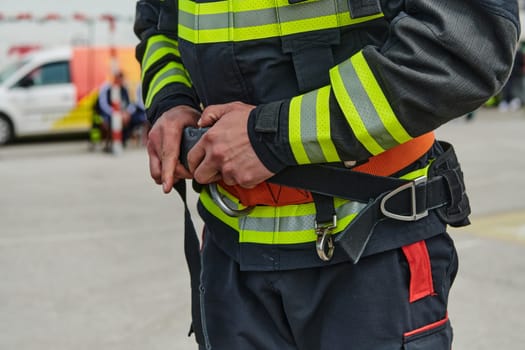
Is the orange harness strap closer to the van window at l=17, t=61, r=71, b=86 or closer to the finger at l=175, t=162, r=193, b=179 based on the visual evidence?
the finger at l=175, t=162, r=193, b=179

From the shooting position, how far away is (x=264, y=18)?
1517 millimetres

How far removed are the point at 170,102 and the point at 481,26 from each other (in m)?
0.78

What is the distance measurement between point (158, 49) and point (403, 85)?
78cm

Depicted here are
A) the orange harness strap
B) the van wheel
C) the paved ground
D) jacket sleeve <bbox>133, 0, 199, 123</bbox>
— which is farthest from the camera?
the van wheel

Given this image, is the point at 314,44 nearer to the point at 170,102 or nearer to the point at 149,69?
the point at 170,102

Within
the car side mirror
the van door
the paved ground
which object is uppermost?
the paved ground

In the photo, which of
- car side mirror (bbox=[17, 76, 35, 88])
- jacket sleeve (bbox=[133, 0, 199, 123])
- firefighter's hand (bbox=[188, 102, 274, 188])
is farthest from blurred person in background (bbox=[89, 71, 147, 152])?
firefighter's hand (bbox=[188, 102, 274, 188])

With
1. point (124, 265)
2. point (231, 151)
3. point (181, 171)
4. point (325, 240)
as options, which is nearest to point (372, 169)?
point (325, 240)

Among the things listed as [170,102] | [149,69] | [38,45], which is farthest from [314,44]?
[38,45]

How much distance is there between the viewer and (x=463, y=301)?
4.30 m

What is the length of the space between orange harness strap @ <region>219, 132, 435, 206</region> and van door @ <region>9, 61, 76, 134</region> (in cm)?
1242

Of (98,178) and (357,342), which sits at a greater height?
(357,342)

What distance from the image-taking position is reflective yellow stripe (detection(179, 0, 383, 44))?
148 cm

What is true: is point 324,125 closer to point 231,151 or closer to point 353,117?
point 353,117
